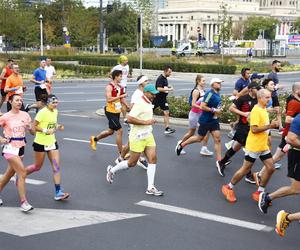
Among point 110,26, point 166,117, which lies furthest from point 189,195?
point 110,26

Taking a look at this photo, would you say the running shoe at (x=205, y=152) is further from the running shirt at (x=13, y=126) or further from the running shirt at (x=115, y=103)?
the running shirt at (x=13, y=126)

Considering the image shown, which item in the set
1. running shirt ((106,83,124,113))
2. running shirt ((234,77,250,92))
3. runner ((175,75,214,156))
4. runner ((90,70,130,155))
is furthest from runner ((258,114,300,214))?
running shirt ((234,77,250,92))

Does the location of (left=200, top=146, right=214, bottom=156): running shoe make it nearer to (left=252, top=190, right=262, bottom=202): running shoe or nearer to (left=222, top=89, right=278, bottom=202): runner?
(left=252, top=190, right=262, bottom=202): running shoe

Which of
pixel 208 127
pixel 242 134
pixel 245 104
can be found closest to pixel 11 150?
pixel 242 134

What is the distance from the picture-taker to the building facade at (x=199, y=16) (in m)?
143

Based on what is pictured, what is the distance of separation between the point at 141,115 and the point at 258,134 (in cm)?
175

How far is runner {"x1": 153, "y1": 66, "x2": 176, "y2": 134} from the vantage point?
513 inches

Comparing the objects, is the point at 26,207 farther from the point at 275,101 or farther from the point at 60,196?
the point at 275,101

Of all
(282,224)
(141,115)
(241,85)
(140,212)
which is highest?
(241,85)

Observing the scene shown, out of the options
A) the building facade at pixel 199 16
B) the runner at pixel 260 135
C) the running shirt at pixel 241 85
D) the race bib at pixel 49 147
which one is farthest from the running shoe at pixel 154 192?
the building facade at pixel 199 16

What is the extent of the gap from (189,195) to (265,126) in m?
1.61

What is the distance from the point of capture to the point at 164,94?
13492mm

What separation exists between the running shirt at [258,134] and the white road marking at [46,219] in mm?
1902

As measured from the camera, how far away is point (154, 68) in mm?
43406
